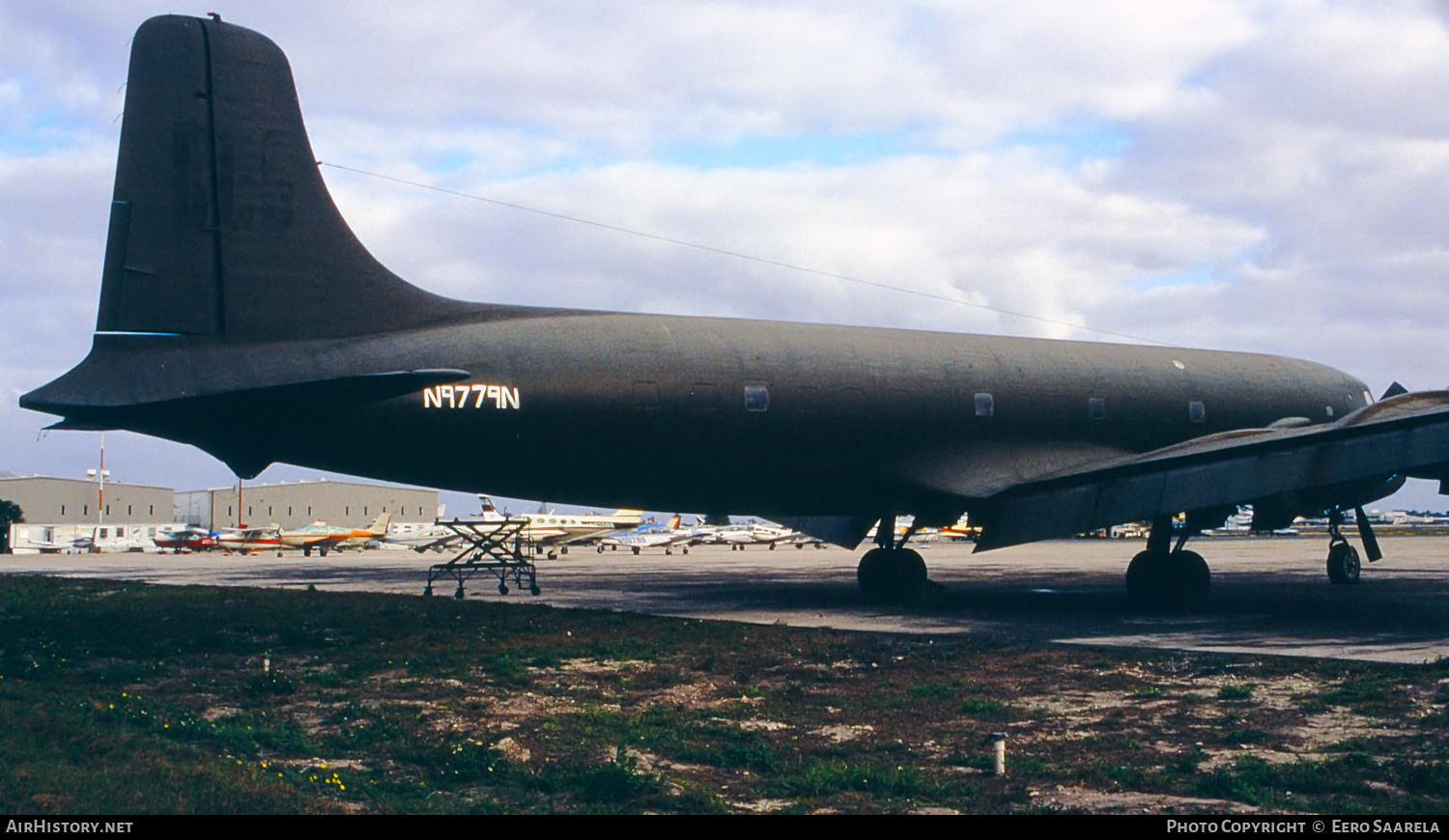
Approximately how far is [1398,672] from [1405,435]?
6.70 metres

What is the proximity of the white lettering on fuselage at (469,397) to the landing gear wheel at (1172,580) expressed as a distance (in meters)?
13.2

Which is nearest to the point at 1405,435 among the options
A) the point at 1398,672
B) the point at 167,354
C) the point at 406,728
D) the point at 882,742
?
the point at 1398,672

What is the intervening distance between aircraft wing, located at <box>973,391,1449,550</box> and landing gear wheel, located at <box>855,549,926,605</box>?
3.57 metres

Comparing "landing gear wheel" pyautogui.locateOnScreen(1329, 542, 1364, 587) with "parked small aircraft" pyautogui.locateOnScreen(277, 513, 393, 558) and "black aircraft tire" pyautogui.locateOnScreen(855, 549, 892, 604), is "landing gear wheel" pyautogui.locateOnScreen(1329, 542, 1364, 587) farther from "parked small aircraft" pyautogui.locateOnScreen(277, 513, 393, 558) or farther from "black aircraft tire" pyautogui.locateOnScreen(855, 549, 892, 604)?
"parked small aircraft" pyautogui.locateOnScreen(277, 513, 393, 558)

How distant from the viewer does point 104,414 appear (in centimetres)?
1542

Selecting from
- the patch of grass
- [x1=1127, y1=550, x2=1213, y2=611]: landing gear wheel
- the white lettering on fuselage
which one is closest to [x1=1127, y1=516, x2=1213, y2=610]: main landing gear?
[x1=1127, y1=550, x2=1213, y2=611]: landing gear wheel

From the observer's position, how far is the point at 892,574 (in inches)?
994

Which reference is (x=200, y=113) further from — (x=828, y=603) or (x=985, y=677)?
(x=828, y=603)

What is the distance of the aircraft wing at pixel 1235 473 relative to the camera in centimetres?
1873

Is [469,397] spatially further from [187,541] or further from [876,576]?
[187,541]

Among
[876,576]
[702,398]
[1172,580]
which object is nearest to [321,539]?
[876,576]

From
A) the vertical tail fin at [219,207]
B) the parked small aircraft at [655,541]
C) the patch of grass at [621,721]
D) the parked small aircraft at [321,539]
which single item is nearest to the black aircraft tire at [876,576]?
the patch of grass at [621,721]

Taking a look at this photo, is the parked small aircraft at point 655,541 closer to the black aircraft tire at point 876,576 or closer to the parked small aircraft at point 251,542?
the parked small aircraft at point 251,542

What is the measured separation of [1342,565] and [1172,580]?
953cm
